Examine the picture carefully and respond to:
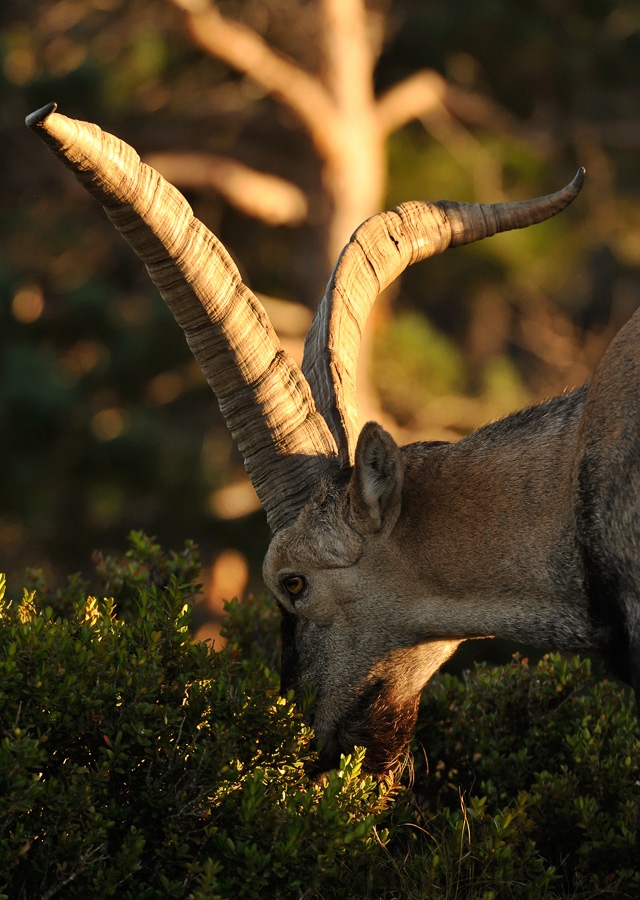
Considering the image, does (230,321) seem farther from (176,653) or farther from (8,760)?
(8,760)

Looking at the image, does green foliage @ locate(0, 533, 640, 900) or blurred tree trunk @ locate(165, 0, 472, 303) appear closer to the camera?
green foliage @ locate(0, 533, 640, 900)

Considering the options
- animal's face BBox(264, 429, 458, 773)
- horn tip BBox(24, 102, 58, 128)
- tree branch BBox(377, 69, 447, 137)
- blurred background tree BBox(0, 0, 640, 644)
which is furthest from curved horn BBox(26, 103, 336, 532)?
tree branch BBox(377, 69, 447, 137)

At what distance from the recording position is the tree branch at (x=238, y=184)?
1510 centimetres

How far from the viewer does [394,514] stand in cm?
381

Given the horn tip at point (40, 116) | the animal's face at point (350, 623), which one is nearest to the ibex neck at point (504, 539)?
the animal's face at point (350, 623)

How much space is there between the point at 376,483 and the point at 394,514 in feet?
0.51

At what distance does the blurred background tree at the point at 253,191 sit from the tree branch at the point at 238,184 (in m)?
0.03

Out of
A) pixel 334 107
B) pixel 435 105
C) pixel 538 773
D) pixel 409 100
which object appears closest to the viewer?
pixel 538 773

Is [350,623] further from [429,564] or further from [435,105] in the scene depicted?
[435,105]

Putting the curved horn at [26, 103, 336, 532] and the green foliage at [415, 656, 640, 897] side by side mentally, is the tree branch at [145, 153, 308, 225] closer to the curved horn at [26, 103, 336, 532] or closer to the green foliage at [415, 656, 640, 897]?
the green foliage at [415, 656, 640, 897]

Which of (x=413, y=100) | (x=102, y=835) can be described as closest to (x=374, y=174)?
(x=413, y=100)

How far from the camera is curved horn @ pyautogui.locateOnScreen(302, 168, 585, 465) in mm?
4355

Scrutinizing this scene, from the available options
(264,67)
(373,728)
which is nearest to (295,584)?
(373,728)

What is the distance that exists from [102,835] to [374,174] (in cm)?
1330
